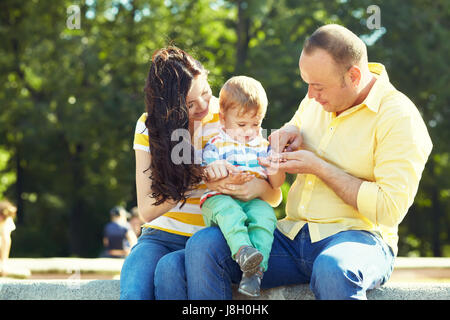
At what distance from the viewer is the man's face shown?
107 inches

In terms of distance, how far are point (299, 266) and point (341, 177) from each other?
1.62 feet

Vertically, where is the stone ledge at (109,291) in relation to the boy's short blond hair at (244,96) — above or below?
below

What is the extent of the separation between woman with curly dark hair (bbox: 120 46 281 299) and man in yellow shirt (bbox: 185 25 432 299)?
22 cm

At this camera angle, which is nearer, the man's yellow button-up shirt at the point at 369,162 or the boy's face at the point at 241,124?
the man's yellow button-up shirt at the point at 369,162

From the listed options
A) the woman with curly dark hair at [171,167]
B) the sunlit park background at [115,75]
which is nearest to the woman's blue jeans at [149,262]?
the woman with curly dark hair at [171,167]

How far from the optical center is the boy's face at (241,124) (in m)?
2.85

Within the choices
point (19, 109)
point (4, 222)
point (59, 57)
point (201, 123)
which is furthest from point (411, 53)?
point (201, 123)

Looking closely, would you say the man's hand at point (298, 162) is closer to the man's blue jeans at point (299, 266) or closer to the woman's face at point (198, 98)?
the man's blue jeans at point (299, 266)

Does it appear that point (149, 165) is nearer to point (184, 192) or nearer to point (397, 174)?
point (184, 192)

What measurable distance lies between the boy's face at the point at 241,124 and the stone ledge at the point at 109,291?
0.78 metres

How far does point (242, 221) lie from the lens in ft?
8.41

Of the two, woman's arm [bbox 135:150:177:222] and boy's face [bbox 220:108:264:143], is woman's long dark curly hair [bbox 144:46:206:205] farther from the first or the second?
boy's face [bbox 220:108:264:143]

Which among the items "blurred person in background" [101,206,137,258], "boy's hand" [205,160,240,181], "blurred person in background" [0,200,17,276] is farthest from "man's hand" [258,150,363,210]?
"blurred person in background" [101,206,137,258]

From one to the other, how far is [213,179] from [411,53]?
14256 mm
